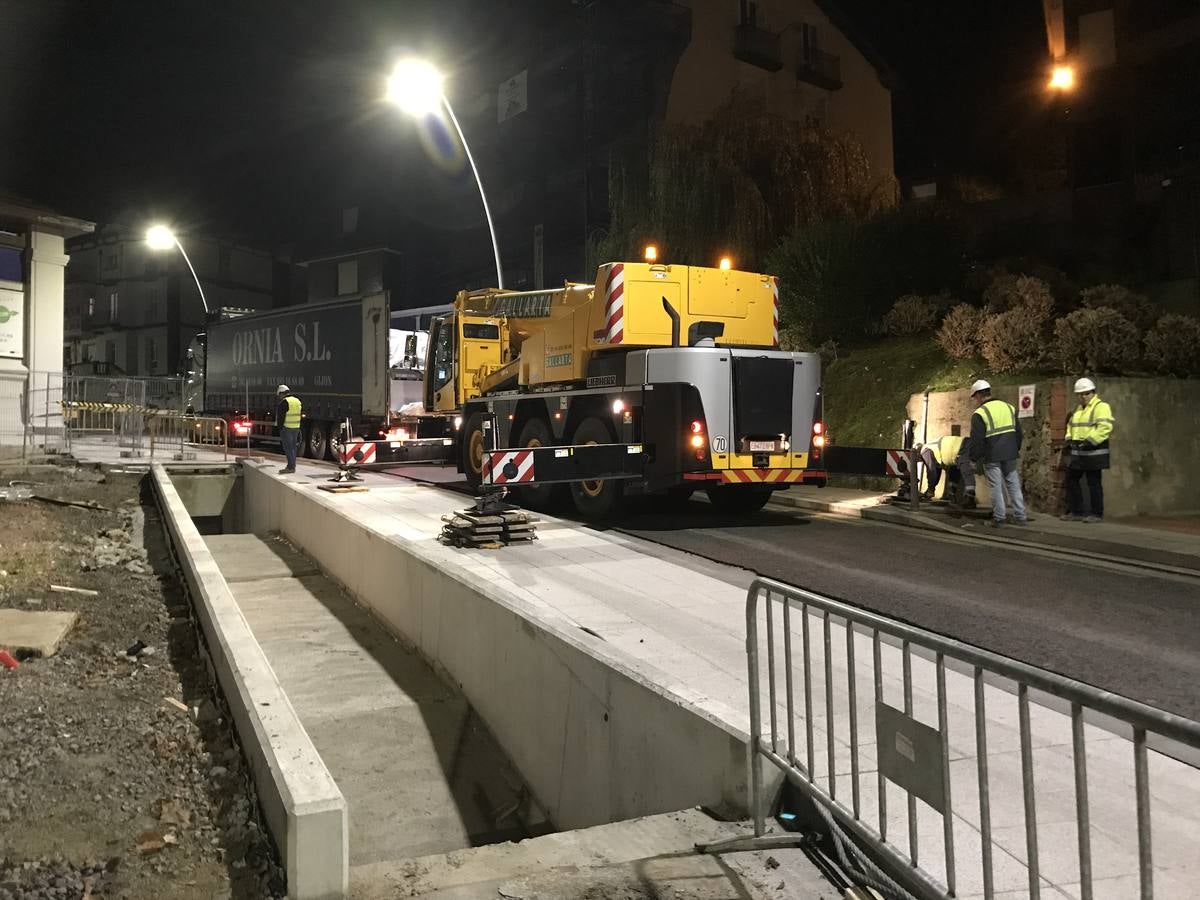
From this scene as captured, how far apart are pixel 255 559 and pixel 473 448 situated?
3751mm

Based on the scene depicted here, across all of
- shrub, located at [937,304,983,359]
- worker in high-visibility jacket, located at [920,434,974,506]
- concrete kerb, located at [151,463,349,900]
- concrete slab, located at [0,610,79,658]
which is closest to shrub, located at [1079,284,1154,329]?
shrub, located at [937,304,983,359]

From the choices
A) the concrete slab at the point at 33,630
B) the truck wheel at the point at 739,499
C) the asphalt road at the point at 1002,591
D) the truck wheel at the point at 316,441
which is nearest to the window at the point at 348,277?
the truck wheel at the point at 316,441

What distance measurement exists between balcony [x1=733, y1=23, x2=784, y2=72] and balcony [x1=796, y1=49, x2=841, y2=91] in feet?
3.25

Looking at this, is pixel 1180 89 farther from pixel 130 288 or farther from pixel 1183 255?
pixel 130 288

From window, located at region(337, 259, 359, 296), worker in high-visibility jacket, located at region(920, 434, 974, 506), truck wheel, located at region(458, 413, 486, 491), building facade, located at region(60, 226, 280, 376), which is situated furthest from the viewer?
building facade, located at region(60, 226, 280, 376)

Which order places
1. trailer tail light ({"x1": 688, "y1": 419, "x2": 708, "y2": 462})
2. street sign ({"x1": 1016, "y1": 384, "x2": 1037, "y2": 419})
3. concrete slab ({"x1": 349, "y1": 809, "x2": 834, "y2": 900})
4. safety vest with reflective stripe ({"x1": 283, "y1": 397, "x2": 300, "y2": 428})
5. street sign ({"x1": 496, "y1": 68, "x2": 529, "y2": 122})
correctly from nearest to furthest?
1. concrete slab ({"x1": 349, "y1": 809, "x2": 834, "y2": 900})
2. trailer tail light ({"x1": 688, "y1": 419, "x2": 708, "y2": 462})
3. street sign ({"x1": 1016, "y1": 384, "x2": 1037, "y2": 419})
4. safety vest with reflective stripe ({"x1": 283, "y1": 397, "x2": 300, "y2": 428})
5. street sign ({"x1": 496, "y1": 68, "x2": 529, "y2": 122})

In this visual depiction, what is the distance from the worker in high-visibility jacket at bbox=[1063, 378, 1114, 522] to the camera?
10.3 metres

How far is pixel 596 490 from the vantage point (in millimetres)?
11422

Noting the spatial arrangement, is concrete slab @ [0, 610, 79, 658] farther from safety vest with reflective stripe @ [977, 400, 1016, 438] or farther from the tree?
the tree

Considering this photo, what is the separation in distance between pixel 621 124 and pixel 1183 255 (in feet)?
65.3

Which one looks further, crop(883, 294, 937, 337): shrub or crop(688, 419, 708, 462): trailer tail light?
crop(883, 294, 937, 337): shrub

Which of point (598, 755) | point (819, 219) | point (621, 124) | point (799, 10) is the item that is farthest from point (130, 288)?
point (598, 755)

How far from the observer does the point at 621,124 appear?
31.9 meters

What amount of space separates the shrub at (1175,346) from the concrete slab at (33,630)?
13.0 meters
